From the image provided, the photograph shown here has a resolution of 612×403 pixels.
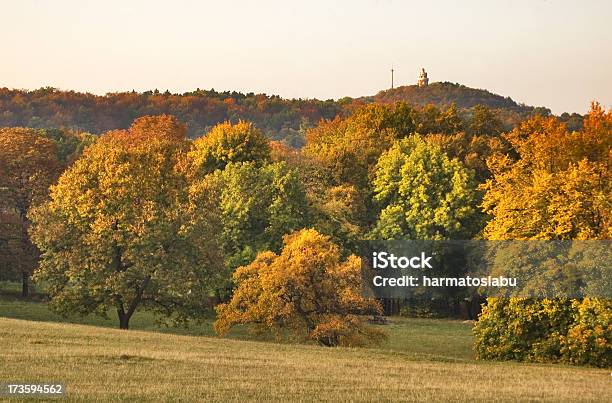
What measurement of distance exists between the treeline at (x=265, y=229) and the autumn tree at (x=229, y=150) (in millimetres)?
4105

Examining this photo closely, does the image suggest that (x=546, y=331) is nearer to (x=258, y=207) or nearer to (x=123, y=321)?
(x=123, y=321)

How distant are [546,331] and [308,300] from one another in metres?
13.7

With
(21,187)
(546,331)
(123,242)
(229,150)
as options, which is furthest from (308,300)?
(21,187)

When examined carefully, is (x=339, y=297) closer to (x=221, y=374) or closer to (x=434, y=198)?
(x=221, y=374)

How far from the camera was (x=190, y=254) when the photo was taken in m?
73.7

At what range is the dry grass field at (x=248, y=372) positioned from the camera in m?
34.2

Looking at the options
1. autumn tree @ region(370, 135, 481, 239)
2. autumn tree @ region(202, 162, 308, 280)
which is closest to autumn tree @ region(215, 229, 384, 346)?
autumn tree @ region(202, 162, 308, 280)

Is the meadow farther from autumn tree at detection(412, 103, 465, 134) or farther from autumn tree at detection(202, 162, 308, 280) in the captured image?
autumn tree at detection(412, 103, 465, 134)

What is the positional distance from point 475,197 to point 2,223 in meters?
39.7

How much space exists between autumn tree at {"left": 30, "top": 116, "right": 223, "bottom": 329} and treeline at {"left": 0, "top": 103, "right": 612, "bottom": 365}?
0.09 m

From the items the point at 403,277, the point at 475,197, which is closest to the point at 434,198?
the point at 475,197

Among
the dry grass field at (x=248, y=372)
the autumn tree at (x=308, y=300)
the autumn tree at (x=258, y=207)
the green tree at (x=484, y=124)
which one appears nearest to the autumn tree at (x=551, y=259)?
the autumn tree at (x=308, y=300)

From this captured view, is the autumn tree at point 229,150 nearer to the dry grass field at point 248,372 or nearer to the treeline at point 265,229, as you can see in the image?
the treeline at point 265,229

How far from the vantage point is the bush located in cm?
6331
